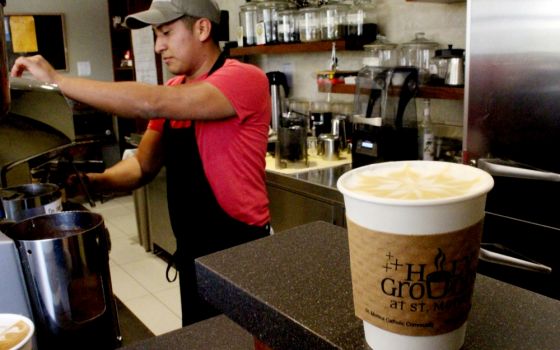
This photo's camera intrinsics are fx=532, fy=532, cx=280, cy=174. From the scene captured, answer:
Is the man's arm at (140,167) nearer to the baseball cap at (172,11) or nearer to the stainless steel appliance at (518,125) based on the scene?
the baseball cap at (172,11)

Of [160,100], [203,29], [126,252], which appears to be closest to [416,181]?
[160,100]

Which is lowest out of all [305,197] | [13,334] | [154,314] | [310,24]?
[154,314]

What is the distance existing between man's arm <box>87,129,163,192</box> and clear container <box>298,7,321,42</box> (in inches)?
64.4

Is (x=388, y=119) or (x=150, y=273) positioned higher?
(x=388, y=119)

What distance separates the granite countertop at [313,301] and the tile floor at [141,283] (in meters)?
2.44

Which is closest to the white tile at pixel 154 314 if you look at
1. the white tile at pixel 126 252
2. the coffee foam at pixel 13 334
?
the white tile at pixel 126 252

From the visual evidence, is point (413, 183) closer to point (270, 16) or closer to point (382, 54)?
point (382, 54)

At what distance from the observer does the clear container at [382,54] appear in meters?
3.04

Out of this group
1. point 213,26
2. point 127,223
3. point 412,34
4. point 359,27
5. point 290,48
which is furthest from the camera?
point 127,223

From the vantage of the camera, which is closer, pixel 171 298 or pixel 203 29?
pixel 203 29

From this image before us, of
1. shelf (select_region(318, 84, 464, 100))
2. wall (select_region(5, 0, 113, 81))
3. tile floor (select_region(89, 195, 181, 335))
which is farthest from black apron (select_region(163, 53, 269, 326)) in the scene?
wall (select_region(5, 0, 113, 81))

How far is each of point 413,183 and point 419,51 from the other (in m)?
2.54

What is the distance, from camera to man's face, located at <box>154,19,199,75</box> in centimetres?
199

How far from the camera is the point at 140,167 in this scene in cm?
220
